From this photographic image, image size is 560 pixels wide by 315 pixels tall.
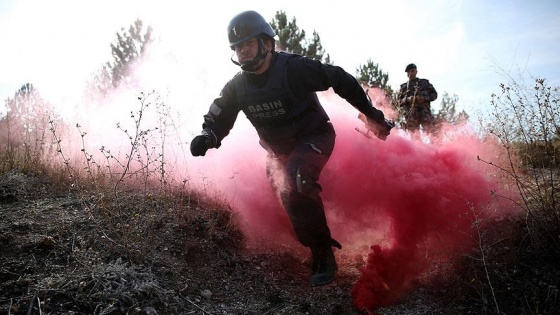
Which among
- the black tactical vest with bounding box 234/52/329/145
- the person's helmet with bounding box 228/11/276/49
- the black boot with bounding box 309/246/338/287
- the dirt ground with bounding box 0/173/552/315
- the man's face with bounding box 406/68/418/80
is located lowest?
the dirt ground with bounding box 0/173/552/315

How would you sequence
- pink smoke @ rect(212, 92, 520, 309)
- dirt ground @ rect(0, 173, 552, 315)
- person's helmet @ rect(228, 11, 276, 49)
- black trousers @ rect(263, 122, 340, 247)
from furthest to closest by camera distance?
person's helmet @ rect(228, 11, 276, 49), pink smoke @ rect(212, 92, 520, 309), black trousers @ rect(263, 122, 340, 247), dirt ground @ rect(0, 173, 552, 315)

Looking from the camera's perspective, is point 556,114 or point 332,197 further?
point 332,197

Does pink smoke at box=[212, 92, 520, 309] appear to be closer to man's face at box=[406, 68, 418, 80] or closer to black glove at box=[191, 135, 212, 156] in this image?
black glove at box=[191, 135, 212, 156]

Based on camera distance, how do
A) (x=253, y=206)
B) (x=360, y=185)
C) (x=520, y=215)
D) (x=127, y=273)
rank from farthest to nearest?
(x=253, y=206), (x=360, y=185), (x=520, y=215), (x=127, y=273)

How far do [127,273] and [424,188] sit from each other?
8.02 ft

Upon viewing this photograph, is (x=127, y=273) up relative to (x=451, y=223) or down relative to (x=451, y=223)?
down

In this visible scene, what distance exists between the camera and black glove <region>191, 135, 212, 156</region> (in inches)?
121

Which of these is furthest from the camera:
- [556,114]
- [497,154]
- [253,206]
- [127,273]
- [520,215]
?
[497,154]

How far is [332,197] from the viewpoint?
12.0 ft

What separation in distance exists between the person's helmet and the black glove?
886 millimetres

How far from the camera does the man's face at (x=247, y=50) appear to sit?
323 centimetres

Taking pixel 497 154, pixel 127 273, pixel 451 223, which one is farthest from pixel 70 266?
pixel 497 154

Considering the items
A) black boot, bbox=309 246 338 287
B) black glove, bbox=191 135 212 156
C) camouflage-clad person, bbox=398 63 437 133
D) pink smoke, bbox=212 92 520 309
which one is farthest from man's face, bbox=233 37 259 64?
camouflage-clad person, bbox=398 63 437 133

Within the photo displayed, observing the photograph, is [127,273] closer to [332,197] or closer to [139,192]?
[139,192]
